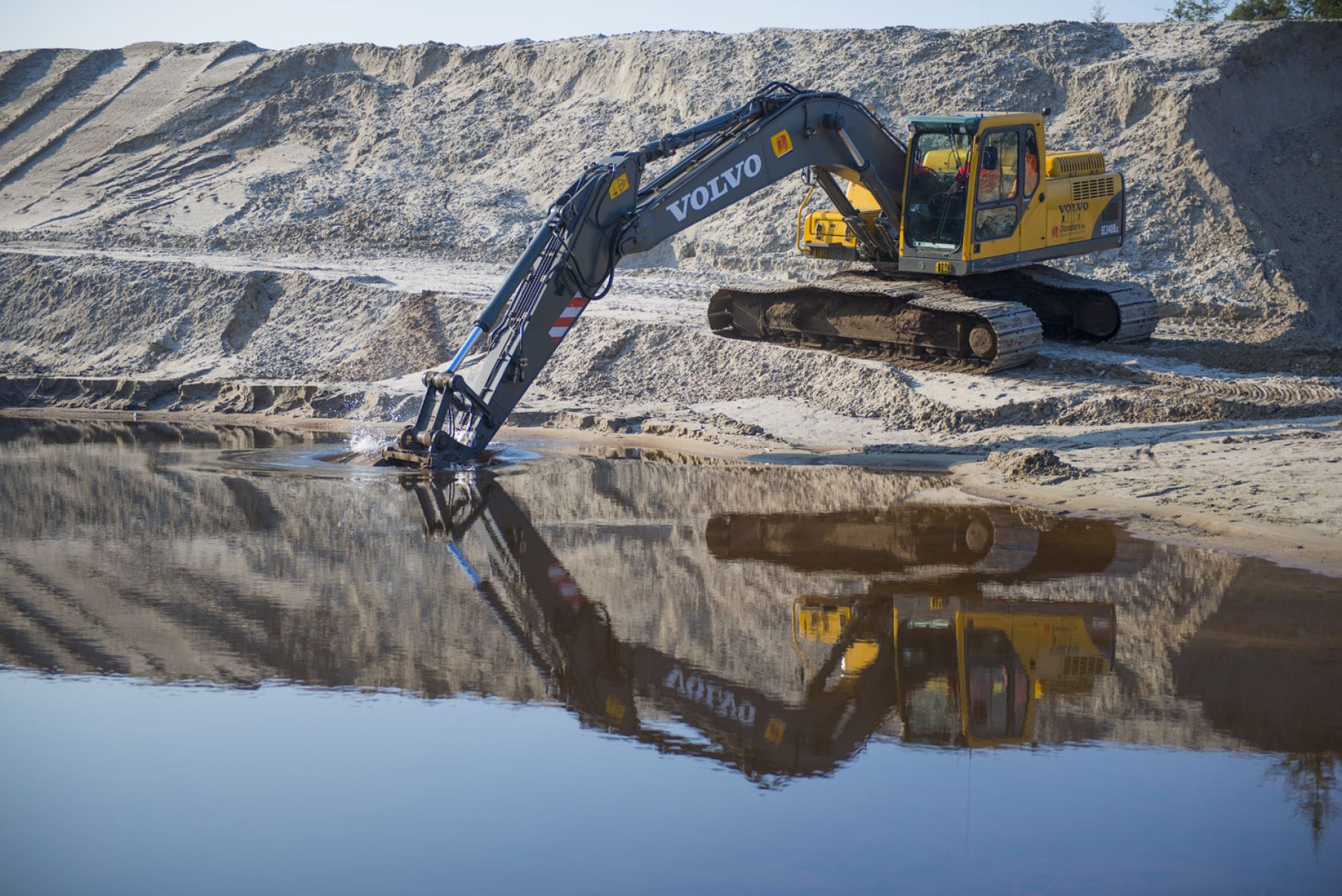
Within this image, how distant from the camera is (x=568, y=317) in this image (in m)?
11.6

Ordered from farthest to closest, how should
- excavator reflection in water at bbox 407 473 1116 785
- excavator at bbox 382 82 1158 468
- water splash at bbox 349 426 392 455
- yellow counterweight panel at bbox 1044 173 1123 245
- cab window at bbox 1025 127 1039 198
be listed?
yellow counterweight panel at bbox 1044 173 1123 245, cab window at bbox 1025 127 1039 198, water splash at bbox 349 426 392 455, excavator at bbox 382 82 1158 468, excavator reflection in water at bbox 407 473 1116 785

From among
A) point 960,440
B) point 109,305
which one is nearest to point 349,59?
point 109,305

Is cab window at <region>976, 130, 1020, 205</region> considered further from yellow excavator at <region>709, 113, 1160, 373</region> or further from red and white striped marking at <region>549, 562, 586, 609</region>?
red and white striped marking at <region>549, 562, 586, 609</region>

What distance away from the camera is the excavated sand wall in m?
20.0

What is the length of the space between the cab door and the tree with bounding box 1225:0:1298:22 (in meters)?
18.6

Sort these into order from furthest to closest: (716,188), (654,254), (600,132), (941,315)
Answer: (600,132) < (654,254) < (941,315) < (716,188)

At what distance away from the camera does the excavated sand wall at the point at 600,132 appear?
65.6ft

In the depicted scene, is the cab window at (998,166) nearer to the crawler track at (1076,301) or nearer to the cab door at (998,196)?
the cab door at (998,196)

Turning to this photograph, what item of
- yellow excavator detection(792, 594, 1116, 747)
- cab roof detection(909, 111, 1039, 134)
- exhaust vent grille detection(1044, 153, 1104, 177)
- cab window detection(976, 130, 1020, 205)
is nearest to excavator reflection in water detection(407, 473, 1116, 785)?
yellow excavator detection(792, 594, 1116, 747)

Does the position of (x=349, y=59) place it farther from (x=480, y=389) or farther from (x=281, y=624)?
(x=281, y=624)

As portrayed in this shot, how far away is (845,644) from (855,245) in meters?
9.81

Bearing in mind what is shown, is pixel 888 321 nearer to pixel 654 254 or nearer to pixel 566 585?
pixel 566 585

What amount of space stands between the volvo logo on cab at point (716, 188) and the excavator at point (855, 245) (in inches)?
0.6

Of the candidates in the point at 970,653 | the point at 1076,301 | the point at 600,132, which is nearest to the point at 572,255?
the point at 970,653
